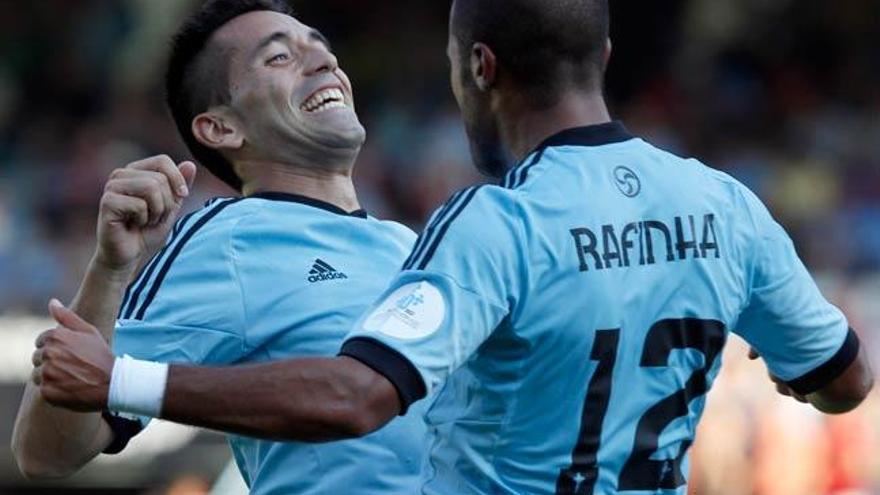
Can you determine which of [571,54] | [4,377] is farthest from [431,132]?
[571,54]

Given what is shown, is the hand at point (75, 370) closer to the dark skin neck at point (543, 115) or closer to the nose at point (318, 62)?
the dark skin neck at point (543, 115)

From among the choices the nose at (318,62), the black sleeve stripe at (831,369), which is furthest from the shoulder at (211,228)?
the black sleeve stripe at (831,369)

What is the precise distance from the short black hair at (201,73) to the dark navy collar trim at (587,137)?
1.30m

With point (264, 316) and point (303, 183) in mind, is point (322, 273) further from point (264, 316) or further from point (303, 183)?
point (303, 183)

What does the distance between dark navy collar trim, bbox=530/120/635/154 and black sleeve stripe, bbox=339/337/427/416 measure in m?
0.61

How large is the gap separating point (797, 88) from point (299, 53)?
31.5 feet

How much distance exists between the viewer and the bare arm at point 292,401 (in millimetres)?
4008

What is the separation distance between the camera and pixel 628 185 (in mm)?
4344

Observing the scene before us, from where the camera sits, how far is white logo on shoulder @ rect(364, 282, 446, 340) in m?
4.07

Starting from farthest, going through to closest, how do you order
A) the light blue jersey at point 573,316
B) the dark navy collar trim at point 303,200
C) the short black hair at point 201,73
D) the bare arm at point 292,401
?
the short black hair at point 201,73
the dark navy collar trim at point 303,200
the light blue jersey at point 573,316
the bare arm at point 292,401

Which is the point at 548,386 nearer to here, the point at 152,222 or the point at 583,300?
the point at 583,300

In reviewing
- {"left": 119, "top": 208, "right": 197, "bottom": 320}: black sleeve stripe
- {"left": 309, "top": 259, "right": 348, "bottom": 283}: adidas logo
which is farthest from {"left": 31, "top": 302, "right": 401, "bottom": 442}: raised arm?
{"left": 309, "top": 259, "right": 348, "bottom": 283}: adidas logo

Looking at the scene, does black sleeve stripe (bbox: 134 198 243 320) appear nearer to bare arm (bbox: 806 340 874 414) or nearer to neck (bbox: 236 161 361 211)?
neck (bbox: 236 161 361 211)

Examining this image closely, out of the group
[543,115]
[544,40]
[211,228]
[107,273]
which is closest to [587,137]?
[543,115]
